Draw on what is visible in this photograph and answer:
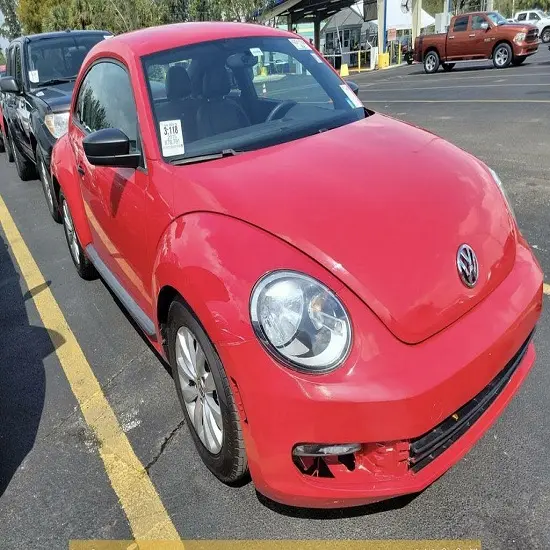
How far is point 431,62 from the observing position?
23.2 m

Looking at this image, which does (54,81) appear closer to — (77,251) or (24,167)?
(24,167)

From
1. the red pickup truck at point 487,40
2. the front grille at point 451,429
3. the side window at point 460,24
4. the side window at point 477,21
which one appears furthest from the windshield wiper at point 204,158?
the side window at point 460,24

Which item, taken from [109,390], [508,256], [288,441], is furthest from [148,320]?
[508,256]

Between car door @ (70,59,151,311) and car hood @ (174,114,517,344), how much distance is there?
0.43 metres

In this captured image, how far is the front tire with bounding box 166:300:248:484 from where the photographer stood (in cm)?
201

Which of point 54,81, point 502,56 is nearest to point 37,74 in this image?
point 54,81

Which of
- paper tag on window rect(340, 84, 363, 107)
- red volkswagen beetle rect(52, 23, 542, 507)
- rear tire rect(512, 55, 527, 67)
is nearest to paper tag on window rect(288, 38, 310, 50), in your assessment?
paper tag on window rect(340, 84, 363, 107)

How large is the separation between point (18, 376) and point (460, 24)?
22.5m

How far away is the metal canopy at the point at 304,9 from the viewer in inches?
1243

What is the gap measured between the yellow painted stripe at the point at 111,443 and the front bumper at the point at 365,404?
0.56m

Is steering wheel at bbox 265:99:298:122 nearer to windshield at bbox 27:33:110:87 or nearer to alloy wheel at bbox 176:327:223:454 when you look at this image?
alloy wheel at bbox 176:327:223:454

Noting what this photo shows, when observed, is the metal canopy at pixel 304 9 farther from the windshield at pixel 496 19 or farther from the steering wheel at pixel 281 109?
the steering wheel at pixel 281 109

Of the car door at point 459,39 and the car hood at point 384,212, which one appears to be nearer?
the car hood at point 384,212

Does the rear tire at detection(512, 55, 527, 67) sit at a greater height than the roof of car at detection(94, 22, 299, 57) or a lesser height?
lesser
